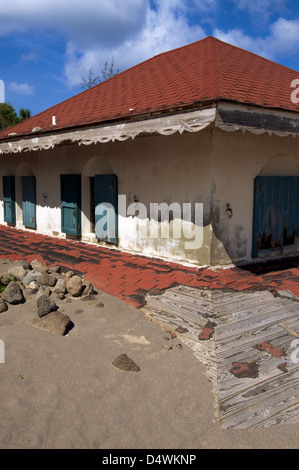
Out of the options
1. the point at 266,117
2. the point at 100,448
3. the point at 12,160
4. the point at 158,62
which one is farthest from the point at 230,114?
the point at 12,160

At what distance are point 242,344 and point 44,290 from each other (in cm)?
291

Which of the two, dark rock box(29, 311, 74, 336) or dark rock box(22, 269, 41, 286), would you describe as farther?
dark rock box(22, 269, 41, 286)

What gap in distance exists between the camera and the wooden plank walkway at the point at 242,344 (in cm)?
296

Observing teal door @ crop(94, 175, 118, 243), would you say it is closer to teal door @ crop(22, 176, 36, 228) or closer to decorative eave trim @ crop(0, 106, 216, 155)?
decorative eave trim @ crop(0, 106, 216, 155)

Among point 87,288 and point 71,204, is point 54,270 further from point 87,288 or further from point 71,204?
point 71,204

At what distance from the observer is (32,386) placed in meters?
3.26

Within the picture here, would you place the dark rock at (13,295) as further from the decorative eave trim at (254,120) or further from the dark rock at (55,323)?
the decorative eave trim at (254,120)

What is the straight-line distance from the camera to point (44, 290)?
17.3ft

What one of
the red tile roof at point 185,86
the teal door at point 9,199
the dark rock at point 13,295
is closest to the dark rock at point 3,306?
the dark rock at point 13,295

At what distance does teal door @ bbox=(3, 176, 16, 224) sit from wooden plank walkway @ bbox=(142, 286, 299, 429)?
834cm

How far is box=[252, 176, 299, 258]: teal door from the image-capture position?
693 cm

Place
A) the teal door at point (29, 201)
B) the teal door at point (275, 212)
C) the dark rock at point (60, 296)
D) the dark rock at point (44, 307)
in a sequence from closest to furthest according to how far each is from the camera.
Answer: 1. the dark rock at point (44, 307)
2. the dark rock at point (60, 296)
3. the teal door at point (275, 212)
4. the teal door at point (29, 201)

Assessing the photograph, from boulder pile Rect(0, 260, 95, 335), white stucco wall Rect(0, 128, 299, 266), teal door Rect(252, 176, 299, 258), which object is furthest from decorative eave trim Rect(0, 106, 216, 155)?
boulder pile Rect(0, 260, 95, 335)

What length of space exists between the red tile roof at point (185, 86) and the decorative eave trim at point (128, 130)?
0.50 ft
